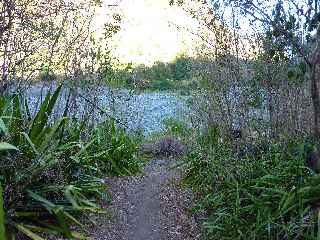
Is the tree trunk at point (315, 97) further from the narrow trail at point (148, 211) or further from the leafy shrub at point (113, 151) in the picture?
the leafy shrub at point (113, 151)

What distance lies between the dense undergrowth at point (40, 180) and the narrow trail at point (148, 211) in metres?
0.28

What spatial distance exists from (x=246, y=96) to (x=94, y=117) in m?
3.00

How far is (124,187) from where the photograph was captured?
784cm

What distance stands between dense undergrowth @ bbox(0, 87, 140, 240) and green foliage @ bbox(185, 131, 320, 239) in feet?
4.63

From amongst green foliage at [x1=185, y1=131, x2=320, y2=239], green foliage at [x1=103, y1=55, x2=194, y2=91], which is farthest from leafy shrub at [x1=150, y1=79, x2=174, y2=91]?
green foliage at [x1=185, y1=131, x2=320, y2=239]

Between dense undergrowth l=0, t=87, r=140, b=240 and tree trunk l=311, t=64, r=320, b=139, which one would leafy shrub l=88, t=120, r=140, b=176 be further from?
tree trunk l=311, t=64, r=320, b=139

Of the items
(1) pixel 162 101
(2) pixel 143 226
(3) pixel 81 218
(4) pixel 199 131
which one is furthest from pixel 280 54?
(1) pixel 162 101

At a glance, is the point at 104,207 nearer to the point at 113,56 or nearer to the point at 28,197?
the point at 28,197

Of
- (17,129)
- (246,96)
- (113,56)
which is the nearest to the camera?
(17,129)

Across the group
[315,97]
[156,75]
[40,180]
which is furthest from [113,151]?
[156,75]

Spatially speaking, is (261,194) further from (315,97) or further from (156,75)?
(156,75)

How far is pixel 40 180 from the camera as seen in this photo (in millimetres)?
5645

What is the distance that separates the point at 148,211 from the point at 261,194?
1710 mm

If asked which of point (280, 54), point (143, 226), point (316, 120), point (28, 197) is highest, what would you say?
point (280, 54)
